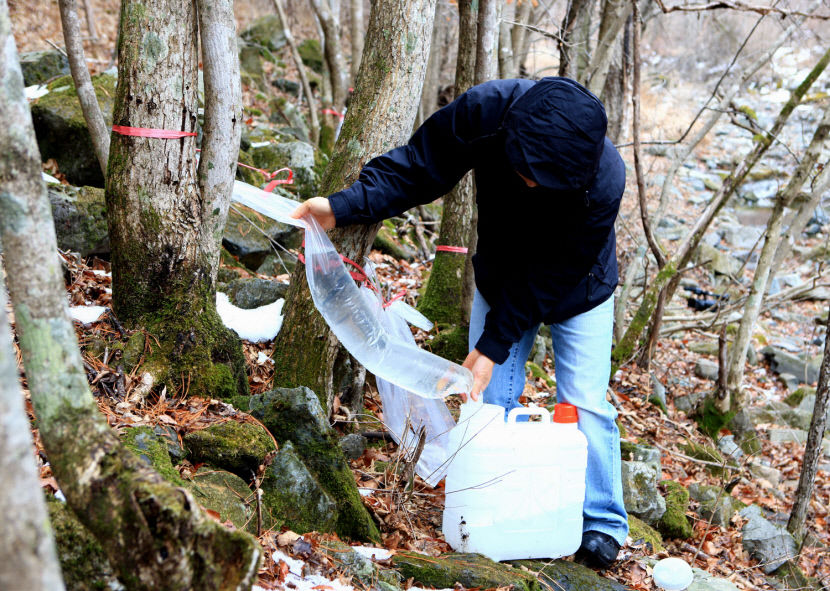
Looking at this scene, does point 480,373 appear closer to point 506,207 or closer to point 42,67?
point 506,207

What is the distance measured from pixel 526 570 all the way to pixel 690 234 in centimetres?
462

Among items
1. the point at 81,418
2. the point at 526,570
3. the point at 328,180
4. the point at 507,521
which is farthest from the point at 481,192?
the point at 81,418

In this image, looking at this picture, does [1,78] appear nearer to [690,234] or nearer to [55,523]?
[55,523]

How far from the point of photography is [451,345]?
16.6ft

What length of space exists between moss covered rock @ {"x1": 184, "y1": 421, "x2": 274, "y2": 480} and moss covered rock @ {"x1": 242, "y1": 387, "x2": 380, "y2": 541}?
201 mm

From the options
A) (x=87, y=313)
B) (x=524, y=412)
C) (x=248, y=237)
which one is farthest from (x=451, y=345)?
(x=87, y=313)

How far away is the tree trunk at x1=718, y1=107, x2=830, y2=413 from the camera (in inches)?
243

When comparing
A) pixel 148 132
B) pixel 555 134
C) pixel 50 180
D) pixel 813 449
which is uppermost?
pixel 555 134

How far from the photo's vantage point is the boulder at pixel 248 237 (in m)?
5.93

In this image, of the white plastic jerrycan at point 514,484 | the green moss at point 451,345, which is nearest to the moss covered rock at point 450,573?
the white plastic jerrycan at point 514,484

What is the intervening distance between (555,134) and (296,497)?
1846mm

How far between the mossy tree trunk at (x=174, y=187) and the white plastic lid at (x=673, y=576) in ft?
7.56

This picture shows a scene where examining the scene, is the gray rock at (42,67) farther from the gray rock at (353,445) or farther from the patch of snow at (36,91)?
the gray rock at (353,445)

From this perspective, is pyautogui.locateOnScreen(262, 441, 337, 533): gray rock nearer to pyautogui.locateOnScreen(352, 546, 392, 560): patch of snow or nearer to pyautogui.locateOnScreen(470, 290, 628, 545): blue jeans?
pyautogui.locateOnScreen(352, 546, 392, 560): patch of snow
